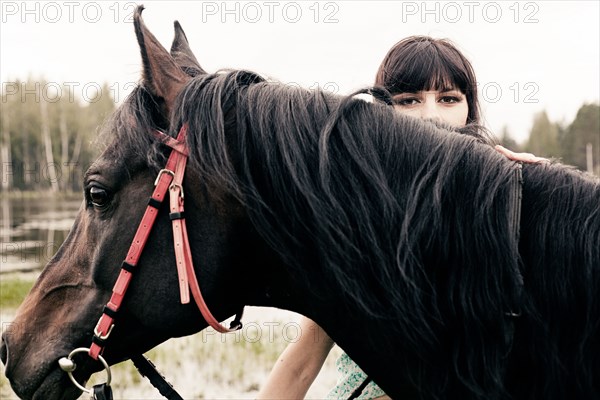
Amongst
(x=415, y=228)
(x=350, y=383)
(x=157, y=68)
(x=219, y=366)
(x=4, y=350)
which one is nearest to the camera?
(x=415, y=228)

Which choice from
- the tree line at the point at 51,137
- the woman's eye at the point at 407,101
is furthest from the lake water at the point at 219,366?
the tree line at the point at 51,137

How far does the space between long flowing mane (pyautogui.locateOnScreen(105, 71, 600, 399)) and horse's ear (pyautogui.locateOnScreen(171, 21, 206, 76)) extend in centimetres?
31

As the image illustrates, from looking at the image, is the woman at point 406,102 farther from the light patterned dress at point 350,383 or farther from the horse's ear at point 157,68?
the horse's ear at point 157,68

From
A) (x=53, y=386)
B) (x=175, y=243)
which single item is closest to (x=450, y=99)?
(x=175, y=243)

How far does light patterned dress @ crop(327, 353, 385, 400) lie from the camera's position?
2.75 metres

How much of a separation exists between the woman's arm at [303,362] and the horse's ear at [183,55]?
1.28 metres

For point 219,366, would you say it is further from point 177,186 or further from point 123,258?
point 177,186

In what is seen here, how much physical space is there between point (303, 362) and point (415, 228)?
1.32 meters

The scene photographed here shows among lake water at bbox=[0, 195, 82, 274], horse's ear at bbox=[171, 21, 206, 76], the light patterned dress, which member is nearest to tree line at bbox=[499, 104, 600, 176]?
lake water at bbox=[0, 195, 82, 274]

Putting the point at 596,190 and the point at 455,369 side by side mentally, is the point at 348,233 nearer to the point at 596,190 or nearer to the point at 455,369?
the point at 455,369

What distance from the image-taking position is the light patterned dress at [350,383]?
2748 mm

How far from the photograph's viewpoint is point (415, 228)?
1790 millimetres

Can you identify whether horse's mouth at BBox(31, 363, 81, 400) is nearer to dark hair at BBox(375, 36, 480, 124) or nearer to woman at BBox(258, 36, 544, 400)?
woman at BBox(258, 36, 544, 400)

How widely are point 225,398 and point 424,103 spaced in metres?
4.45
